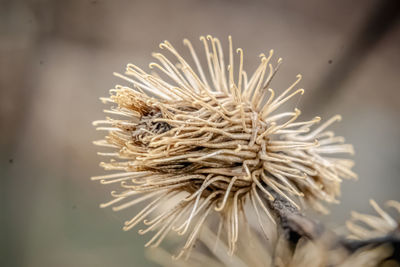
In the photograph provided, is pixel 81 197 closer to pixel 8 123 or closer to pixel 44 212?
pixel 44 212

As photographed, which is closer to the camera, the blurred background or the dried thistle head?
the dried thistle head

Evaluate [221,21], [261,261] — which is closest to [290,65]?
[221,21]

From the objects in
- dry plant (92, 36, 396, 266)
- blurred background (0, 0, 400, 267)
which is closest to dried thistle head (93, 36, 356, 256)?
dry plant (92, 36, 396, 266)

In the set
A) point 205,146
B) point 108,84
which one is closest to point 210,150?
point 205,146

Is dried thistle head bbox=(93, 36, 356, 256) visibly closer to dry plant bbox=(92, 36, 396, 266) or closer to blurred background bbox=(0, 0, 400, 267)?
dry plant bbox=(92, 36, 396, 266)

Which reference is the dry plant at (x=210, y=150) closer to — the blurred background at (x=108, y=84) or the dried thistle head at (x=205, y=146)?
the dried thistle head at (x=205, y=146)

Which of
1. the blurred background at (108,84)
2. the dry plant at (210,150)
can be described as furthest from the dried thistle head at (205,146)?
the blurred background at (108,84)

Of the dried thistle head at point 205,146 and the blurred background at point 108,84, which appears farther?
the blurred background at point 108,84

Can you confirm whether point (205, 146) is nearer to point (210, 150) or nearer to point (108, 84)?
point (210, 150)
